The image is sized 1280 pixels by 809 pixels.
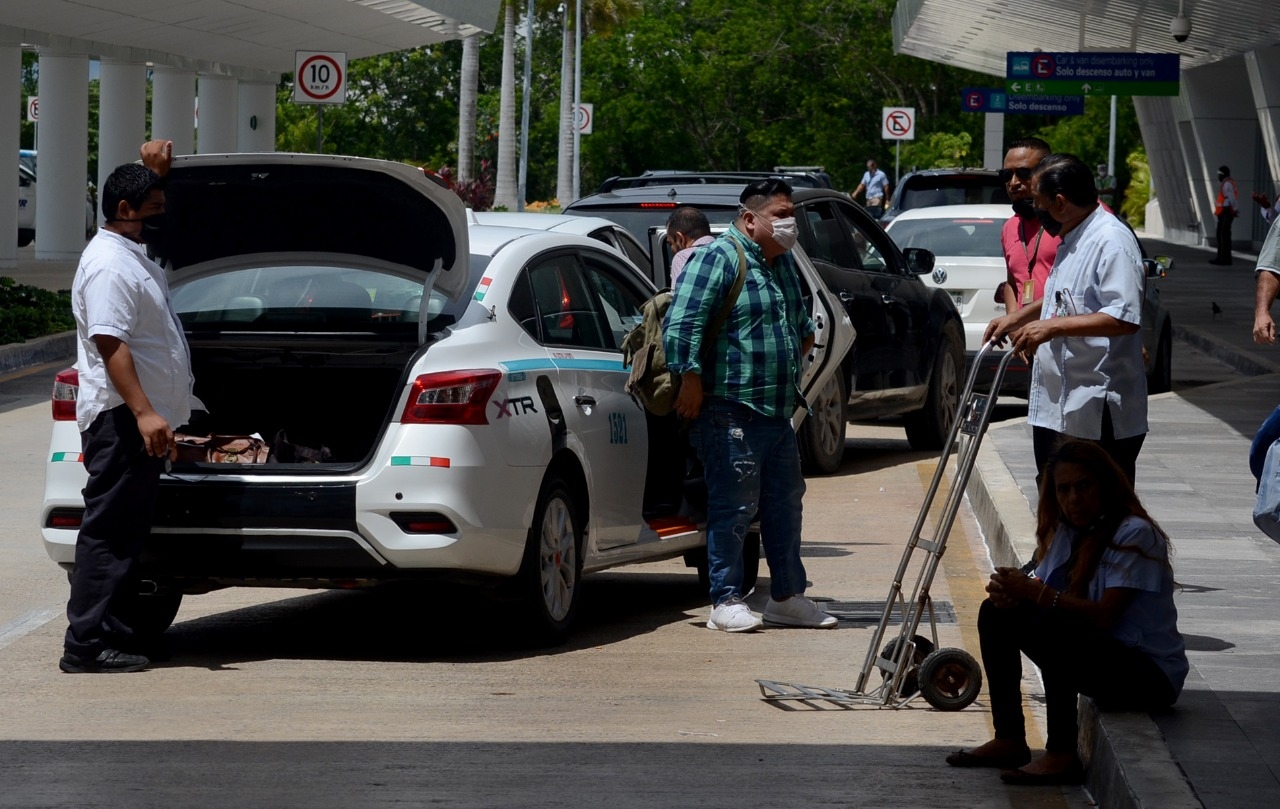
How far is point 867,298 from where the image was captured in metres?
13.5

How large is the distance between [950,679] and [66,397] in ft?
11.3

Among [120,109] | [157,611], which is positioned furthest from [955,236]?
[120,109]

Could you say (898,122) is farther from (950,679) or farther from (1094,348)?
(950,679)

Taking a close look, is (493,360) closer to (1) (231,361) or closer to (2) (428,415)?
(2) (428,415)

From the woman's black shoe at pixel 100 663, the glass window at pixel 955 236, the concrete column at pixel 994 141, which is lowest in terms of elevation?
the woman's black shoe at pixel 100 663

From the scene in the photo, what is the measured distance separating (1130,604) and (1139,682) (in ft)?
0.75

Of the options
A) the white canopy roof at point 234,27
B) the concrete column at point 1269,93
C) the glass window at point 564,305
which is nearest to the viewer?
the glass window at point 564,305

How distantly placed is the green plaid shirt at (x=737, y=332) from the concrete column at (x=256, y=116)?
34.2 meters

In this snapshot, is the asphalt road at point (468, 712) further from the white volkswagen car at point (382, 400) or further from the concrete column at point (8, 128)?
the concrete column at point (8, 128)

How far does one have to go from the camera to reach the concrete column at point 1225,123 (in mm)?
44688

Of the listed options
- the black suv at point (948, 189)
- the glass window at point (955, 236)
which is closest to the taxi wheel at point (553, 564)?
the glass window at point (955, 236)

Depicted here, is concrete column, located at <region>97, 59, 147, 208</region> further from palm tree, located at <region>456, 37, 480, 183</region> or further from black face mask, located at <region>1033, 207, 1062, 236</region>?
black face mask, located at <region>1033, 207, 1062, 236</region>

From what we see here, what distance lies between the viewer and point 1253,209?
146 feet

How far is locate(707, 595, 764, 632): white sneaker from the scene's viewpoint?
27.2 feet
